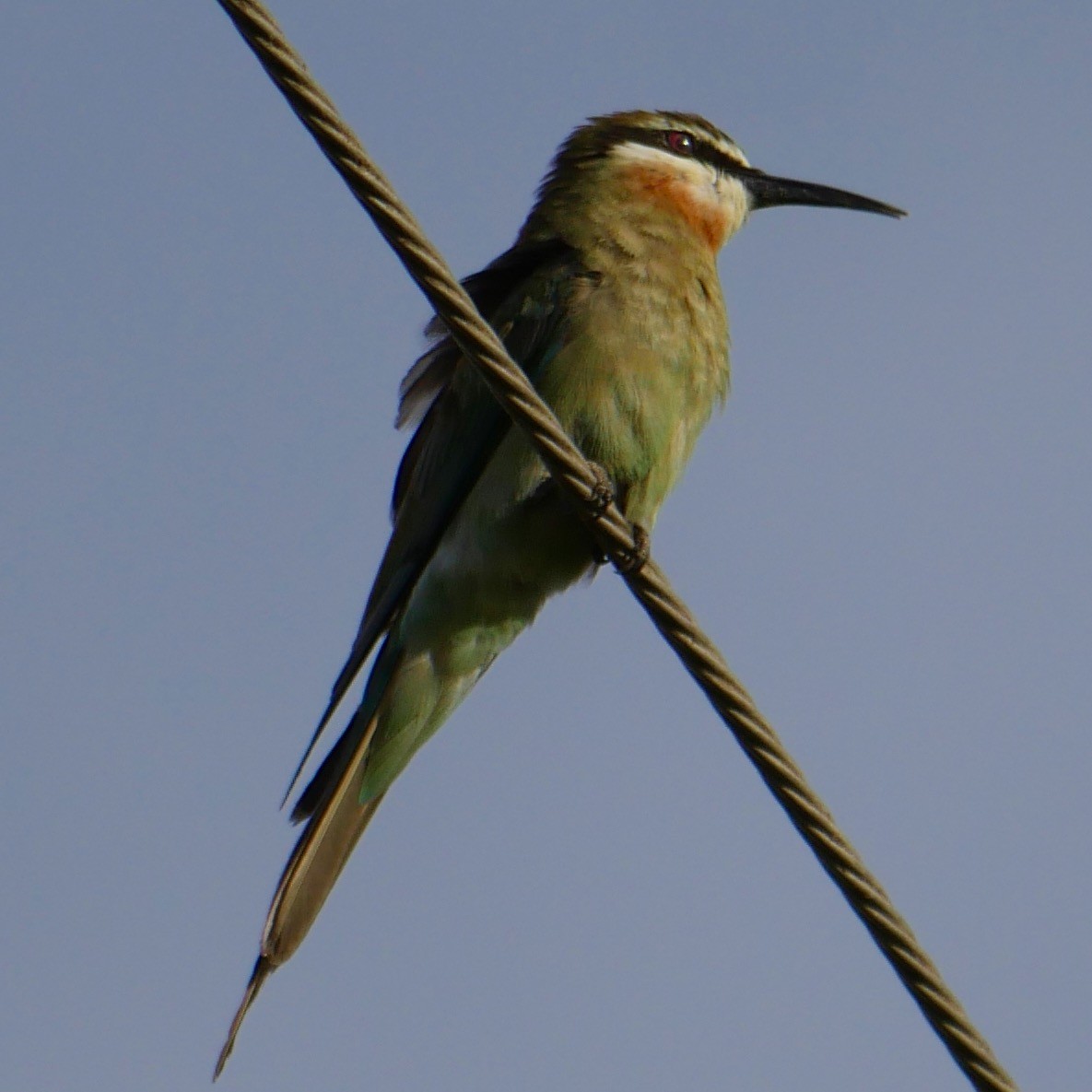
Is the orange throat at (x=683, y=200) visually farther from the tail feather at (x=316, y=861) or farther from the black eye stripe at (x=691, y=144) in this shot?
the tail feather at (x=316, y=861)

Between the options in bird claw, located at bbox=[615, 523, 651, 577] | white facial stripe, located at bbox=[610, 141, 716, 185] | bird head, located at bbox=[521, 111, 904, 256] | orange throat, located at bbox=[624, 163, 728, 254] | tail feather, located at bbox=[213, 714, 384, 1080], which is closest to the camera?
bird claw, located at bbox=[615, 523, 651, 577]

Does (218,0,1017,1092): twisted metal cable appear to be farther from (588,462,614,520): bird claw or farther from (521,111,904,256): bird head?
(521,111,904,256): bird head

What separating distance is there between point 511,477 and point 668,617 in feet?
3.28

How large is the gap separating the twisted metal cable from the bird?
37.5 inches

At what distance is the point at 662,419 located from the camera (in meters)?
→ 3.51

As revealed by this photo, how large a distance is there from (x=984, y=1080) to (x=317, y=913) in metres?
1.62

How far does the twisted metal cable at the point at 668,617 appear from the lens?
1981mm

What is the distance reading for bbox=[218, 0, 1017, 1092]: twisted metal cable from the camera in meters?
1.98

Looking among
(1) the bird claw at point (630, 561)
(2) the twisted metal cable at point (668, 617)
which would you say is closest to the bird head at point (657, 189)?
(1) the bird claw at point (630, 561)

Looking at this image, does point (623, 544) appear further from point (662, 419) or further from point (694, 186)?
point (694, 186)

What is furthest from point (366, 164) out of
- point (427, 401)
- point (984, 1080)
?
point (427, 401)

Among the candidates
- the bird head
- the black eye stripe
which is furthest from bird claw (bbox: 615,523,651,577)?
the black eye stripe

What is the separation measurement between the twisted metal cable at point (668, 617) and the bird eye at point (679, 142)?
Result: 206cm

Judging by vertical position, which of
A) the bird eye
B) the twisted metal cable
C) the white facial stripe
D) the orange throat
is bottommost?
the twisted metal cable
